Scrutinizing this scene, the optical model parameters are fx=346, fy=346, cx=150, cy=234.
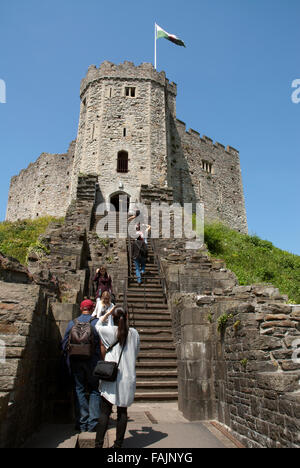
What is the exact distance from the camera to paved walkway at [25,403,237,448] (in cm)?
433

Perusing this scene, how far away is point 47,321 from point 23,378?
141 cm

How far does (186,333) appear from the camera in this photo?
6.58 m

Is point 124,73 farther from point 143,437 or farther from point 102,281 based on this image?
point 143,437

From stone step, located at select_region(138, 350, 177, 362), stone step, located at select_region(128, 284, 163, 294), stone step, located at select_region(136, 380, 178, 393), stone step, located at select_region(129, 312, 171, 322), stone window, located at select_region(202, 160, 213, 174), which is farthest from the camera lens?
stone window, located at select_region(202, 160, 213, 174)

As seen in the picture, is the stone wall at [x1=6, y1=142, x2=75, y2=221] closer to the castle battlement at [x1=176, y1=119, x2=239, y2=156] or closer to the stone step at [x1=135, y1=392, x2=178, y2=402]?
the castle battlement at [x1=176, y1=119, x2=239, y2=156]

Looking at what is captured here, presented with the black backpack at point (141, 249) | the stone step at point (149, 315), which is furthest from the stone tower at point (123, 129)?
the stone step at point (149, 315)

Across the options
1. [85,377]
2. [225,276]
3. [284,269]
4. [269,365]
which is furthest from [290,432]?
[284,269]

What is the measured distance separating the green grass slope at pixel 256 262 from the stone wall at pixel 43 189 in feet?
48.7

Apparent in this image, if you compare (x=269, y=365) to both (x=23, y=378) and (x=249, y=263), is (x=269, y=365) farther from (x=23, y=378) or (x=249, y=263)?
(x=249, y=263)

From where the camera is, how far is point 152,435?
16.0 ft

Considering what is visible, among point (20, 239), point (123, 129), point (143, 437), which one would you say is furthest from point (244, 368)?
point (123, 129)

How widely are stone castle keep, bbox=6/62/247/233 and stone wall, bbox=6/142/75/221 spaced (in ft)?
0.31

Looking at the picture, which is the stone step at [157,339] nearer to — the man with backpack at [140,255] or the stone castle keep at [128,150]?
the man with backpack at [140,255]

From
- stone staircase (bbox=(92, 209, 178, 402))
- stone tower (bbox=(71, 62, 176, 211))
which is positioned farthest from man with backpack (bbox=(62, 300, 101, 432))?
stone tower (bbox=(71, 62, 176, 211))
